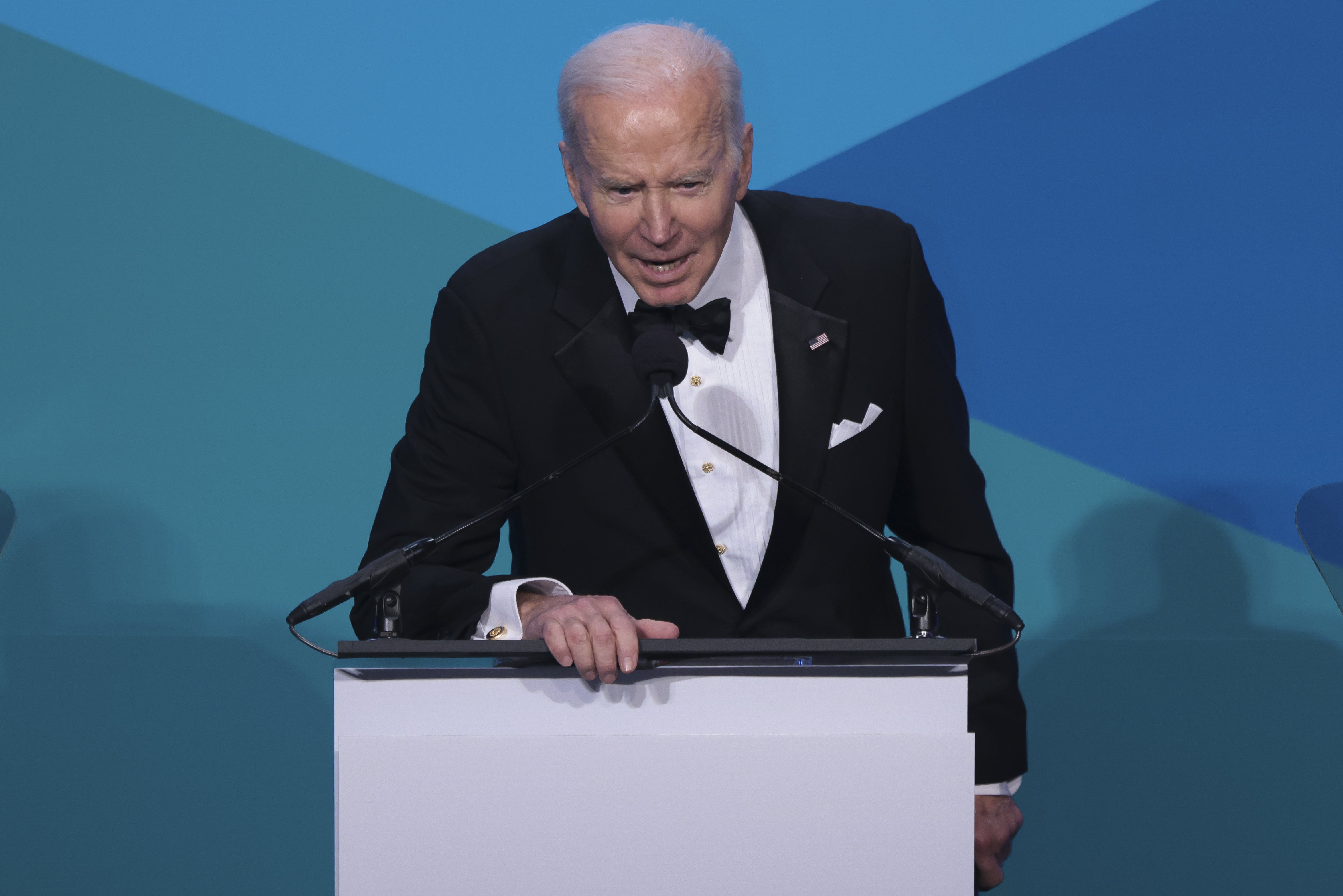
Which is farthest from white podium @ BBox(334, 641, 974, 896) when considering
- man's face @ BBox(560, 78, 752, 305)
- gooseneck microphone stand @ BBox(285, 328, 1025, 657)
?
man's face @ BBox(560, 78, 752, 305)

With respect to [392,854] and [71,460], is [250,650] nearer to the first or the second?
[71,460]

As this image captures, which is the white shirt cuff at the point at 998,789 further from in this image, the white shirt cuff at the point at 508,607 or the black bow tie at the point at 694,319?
the black bow tie at the point at 694,319

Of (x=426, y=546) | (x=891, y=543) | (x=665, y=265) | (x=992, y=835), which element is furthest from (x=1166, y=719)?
(x=426, y=546)

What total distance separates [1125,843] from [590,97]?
2000 millimetres

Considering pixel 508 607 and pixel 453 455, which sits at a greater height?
pixel 453 455

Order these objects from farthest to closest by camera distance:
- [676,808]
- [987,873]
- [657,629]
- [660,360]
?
[987,873] < [660,360] < [657,629] < [676,808]

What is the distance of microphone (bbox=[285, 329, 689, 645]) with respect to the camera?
114cm

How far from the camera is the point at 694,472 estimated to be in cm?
172

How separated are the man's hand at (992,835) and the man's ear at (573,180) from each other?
2.59ft

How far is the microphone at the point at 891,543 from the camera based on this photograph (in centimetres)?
114

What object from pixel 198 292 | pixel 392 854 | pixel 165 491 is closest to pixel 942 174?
pixel 198 292

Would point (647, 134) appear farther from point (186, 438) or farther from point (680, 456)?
point (186, 438)

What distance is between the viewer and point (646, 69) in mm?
1482

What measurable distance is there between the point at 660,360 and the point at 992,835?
2.03ft
